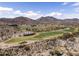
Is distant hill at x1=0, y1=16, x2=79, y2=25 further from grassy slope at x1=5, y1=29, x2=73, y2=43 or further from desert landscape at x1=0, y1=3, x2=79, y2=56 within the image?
grassy slope at x1=5, y1=29, x2=73, y2=43

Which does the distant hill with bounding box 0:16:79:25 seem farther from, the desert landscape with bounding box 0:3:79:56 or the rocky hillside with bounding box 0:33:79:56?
the rocky hillside with bounding box 0:33:79:56

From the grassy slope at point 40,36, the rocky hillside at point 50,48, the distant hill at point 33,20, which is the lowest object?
the rocky hillside at point 50,48

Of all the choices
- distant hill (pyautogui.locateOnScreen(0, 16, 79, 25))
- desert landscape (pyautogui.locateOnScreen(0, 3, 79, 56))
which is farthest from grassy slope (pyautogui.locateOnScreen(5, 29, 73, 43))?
distant hill (pyautogui.locateOnScreen(0, 16, 79, 25))

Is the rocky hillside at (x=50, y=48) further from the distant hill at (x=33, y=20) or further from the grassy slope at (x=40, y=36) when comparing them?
A: the distant hill at (x=33, y=20)

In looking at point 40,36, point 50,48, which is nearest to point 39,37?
point 40,36

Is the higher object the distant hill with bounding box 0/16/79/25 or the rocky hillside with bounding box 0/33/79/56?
the distant hill with bounding box 0/16/79/25

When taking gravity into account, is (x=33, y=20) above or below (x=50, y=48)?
above

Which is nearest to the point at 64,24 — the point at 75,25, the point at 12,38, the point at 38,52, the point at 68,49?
the point at 75,25

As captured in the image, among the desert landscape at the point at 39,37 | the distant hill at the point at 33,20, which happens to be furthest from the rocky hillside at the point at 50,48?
the distant hill at the point at 33,20

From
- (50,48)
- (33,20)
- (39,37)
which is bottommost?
(50,48)

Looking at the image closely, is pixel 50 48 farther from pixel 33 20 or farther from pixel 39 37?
pixel 33 20

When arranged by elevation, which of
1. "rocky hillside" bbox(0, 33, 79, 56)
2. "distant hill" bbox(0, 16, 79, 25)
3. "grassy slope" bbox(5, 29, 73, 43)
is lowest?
"rocky hillside" bbox(0, 33, 79, 56)

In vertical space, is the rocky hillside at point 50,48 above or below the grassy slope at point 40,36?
below
